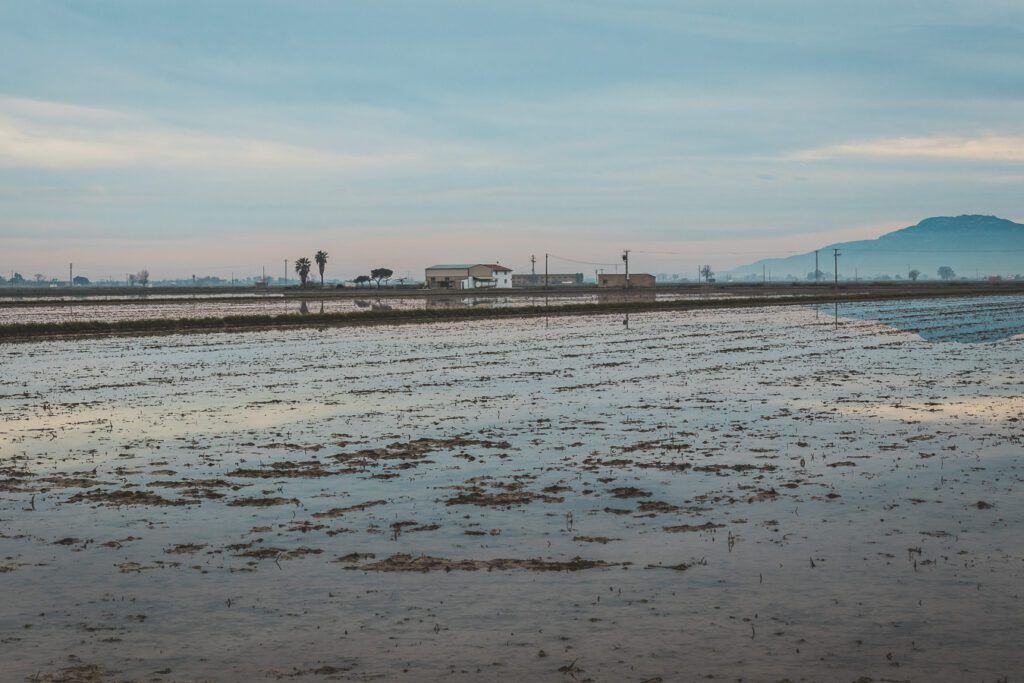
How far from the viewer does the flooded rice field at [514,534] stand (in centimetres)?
724

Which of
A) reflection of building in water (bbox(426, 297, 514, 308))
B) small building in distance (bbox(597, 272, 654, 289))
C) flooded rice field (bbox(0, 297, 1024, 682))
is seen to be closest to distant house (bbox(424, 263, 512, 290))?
small building in distance (bbox(597, 272, 654, 289))

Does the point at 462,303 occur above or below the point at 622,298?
below

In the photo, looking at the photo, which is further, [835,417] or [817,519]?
[835,417]

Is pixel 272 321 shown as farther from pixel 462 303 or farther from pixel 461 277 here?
pixel 461 277

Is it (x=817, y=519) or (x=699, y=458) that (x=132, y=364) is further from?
(x=817, y=519)

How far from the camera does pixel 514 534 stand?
10445 mm

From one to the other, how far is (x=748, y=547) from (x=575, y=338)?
3486 centimetres

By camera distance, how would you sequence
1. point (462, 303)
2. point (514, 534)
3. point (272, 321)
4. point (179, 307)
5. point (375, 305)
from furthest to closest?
point (375, 305)
point (462, 303)
point (179, 307)
point (272, 321)
point (514, 534)

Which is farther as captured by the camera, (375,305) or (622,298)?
(622,298)

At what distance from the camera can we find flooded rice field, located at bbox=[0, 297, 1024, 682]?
23.8 ft

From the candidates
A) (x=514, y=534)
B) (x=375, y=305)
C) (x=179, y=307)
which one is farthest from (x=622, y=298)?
(x=514, y=534)

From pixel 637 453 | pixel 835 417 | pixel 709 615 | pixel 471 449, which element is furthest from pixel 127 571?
pixel 835 417

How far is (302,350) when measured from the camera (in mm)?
37594

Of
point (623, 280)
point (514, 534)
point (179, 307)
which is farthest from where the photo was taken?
point (623, 280)
